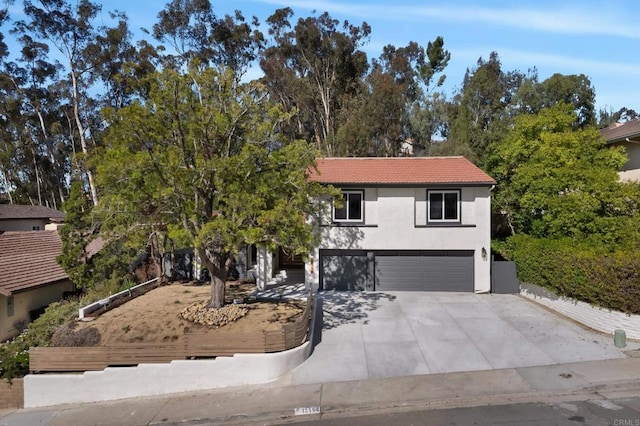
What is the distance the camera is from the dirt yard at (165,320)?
35.1ft

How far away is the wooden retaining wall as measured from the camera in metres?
9.42

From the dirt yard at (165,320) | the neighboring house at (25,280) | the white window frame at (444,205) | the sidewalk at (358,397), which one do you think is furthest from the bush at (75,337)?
the white window frame at (444,205)

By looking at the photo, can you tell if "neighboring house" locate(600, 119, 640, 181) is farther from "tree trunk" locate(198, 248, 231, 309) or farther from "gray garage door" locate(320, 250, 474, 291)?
"tree trunk" locate(198, 248, 231, 309)

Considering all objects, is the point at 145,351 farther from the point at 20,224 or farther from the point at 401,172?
the point at 20,224

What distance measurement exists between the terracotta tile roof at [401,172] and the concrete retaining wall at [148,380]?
801 centimetres

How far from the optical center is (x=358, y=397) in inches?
323

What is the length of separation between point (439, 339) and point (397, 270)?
571 centimetres

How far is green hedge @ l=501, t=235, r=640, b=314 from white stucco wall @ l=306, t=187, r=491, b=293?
164 centimetres

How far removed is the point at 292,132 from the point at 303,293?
22840mm

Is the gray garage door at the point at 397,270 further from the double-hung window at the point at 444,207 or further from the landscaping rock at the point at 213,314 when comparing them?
the landscaping rock at the point at 213,314

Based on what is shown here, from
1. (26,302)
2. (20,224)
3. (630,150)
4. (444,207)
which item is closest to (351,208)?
(444,207)

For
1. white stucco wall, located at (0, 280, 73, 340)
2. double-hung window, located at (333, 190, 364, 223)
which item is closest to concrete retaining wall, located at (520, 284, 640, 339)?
double-hung window, located at (333, 190, 364, 223)

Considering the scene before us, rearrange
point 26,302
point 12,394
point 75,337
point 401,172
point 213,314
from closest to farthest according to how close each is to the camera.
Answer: point 12,394 → point 75,337 → point 213,314 → point 26,302 → point 401,172

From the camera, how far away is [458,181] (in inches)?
631
